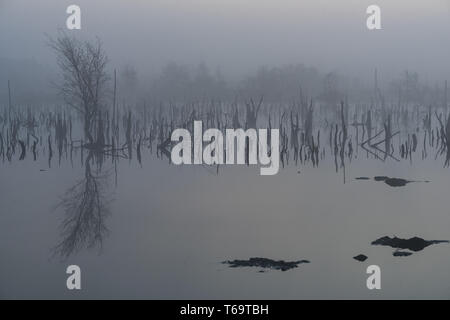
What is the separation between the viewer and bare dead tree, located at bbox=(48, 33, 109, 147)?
3791 mm

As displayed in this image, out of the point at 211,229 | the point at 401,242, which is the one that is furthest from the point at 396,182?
the point at 211,229

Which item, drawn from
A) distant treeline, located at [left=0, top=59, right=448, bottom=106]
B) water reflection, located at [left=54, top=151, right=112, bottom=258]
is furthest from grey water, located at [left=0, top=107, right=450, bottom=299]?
distant treeline, located at [left=0, top=59, right=448, bottom=106]

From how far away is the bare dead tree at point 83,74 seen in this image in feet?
12.4

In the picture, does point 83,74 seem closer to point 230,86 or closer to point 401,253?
point 230,86

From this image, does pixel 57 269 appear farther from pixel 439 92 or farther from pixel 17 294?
pixel 439 92

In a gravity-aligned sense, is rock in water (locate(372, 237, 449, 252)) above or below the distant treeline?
below

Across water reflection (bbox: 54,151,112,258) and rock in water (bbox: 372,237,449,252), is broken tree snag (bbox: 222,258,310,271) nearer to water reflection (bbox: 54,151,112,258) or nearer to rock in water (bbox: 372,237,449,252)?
rock in water (bbox: 372,237,449,252)

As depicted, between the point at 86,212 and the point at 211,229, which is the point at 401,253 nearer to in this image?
the point at 211,229

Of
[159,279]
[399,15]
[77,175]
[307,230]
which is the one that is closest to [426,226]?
[307,230]

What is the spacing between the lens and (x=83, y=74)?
3.81 metres

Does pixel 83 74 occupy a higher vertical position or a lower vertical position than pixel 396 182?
higher
